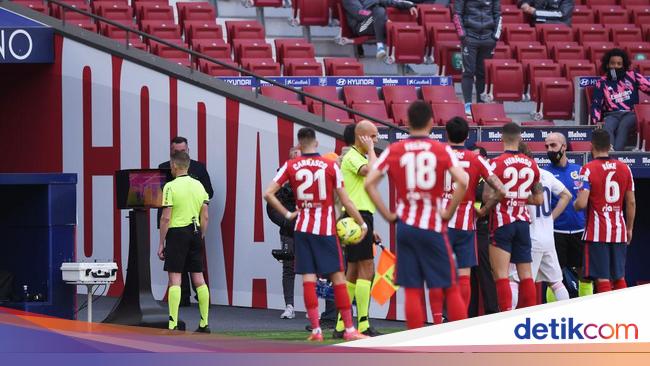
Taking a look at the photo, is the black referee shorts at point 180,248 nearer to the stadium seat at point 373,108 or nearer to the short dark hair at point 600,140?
the short dark hair at point 600,140

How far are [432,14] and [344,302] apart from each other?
355 inches

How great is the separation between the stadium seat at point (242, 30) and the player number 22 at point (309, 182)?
7.34 m

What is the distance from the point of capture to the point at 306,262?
1234 centimetres

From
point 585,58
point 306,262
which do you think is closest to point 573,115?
point 585,58

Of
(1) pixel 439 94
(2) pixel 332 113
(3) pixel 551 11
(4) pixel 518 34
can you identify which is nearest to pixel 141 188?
(2) pixel 332 113

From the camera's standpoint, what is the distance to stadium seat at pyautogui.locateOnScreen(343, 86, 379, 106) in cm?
1772

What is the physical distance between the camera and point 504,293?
42.1 feet

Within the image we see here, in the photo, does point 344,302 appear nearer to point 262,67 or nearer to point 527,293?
point 527,293

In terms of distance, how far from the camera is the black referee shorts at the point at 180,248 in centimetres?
1357

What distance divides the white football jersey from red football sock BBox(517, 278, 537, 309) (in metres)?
0.61

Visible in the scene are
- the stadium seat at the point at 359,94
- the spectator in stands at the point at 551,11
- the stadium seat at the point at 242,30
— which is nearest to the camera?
the stadium seat at the point at 359,94

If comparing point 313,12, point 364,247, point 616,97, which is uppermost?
point 313,12

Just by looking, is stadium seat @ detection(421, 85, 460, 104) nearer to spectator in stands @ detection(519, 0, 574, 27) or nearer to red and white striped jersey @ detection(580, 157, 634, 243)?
spectator in stands @ detection(519, 0, 574, 27)

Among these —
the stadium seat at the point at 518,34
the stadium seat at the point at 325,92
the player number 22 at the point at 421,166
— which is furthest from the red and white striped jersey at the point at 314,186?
the stadium seat at the point at 518,34
